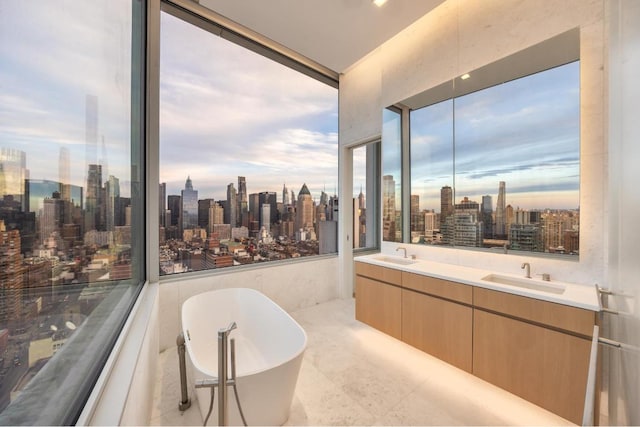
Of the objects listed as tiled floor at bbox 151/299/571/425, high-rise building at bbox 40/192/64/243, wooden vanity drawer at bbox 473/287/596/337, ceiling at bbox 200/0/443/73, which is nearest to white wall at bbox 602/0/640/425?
wooden vanity drawer at bbox 473/287/596/337

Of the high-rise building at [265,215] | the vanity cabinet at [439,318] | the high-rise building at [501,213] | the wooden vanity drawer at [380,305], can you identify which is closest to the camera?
the vanity cabinet at [439,318]

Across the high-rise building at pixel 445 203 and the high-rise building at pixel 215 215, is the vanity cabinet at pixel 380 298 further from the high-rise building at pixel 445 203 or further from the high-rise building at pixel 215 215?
the high-rise building at pixel 215 215

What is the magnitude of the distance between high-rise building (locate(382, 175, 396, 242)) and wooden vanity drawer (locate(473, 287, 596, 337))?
1.42m

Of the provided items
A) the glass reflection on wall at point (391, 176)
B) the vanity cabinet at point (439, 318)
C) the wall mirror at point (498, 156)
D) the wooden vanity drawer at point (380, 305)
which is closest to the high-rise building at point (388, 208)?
the glass reflection on wall at point (391, 176)

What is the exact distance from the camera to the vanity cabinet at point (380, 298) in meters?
2.62

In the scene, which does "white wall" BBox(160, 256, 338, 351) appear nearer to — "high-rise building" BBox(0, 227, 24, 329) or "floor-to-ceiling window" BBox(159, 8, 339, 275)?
"floor-to-ceiling window" BBox(159, 8, 339, 275)

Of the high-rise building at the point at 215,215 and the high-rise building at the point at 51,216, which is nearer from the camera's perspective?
the high-rise building at the point at 51,216

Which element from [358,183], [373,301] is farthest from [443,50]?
[373,301]

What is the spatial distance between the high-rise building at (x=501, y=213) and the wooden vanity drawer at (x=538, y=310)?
0.69m

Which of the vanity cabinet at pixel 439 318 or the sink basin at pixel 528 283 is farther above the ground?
the sink basin at pixel 528 283

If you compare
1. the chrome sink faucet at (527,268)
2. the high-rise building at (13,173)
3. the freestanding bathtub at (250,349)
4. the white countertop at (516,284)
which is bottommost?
the freestanding bathtub at (250,349)

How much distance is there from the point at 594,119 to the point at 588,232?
85 centimetres

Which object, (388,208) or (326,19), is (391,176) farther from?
(326,19)

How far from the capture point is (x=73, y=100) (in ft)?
2.70
